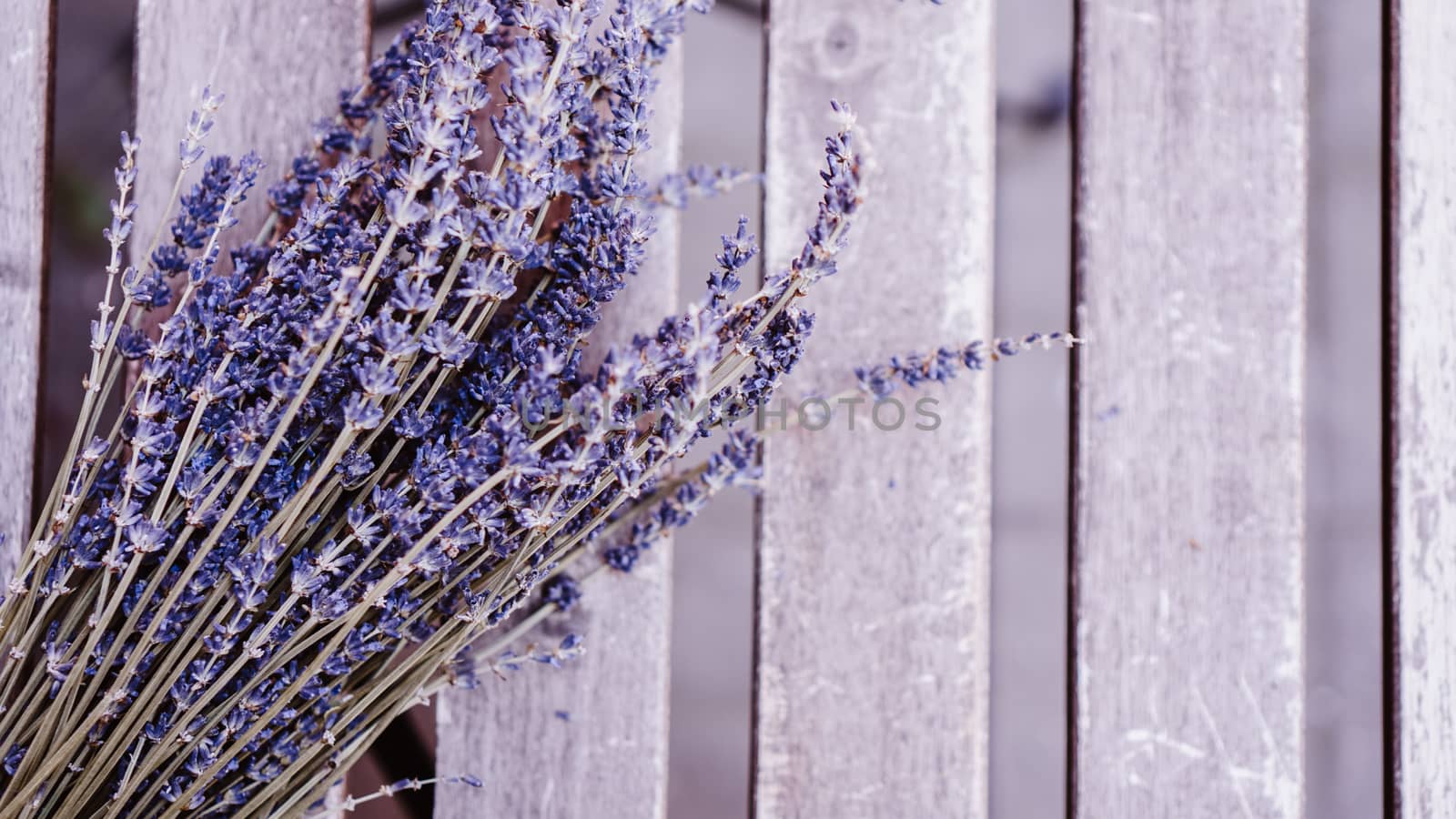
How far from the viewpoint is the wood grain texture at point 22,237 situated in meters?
0.77

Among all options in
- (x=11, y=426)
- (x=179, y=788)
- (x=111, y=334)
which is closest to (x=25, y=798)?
(x=179, y=788)

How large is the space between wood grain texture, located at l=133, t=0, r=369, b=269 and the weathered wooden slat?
100cm

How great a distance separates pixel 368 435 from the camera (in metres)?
0.57

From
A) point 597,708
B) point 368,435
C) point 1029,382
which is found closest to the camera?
point 368,435

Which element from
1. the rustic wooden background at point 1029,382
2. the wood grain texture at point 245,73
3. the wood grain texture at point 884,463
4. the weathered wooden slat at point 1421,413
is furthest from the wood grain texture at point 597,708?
the weathered wooden slat at point 1421,413

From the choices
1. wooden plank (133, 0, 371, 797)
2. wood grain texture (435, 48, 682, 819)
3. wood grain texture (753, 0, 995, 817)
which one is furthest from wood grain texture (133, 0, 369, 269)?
wood grain texture (753, 0, 995, 817)

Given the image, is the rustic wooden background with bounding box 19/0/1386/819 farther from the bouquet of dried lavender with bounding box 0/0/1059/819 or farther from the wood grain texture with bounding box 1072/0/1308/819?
the bouquet of dried lavender with bounding box 0/0/1059/819

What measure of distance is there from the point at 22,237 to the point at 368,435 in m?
0.49

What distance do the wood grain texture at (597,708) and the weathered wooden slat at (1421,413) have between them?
69 cm

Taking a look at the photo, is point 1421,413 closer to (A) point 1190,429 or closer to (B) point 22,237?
(A) point 1190,429

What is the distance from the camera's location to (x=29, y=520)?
0.77 m

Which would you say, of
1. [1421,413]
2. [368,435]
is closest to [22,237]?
[368,435]

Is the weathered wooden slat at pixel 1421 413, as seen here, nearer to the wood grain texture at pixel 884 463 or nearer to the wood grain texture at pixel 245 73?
the wood grain texture at pixel 884 463

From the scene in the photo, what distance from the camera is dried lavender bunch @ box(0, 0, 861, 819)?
0.47 metres
